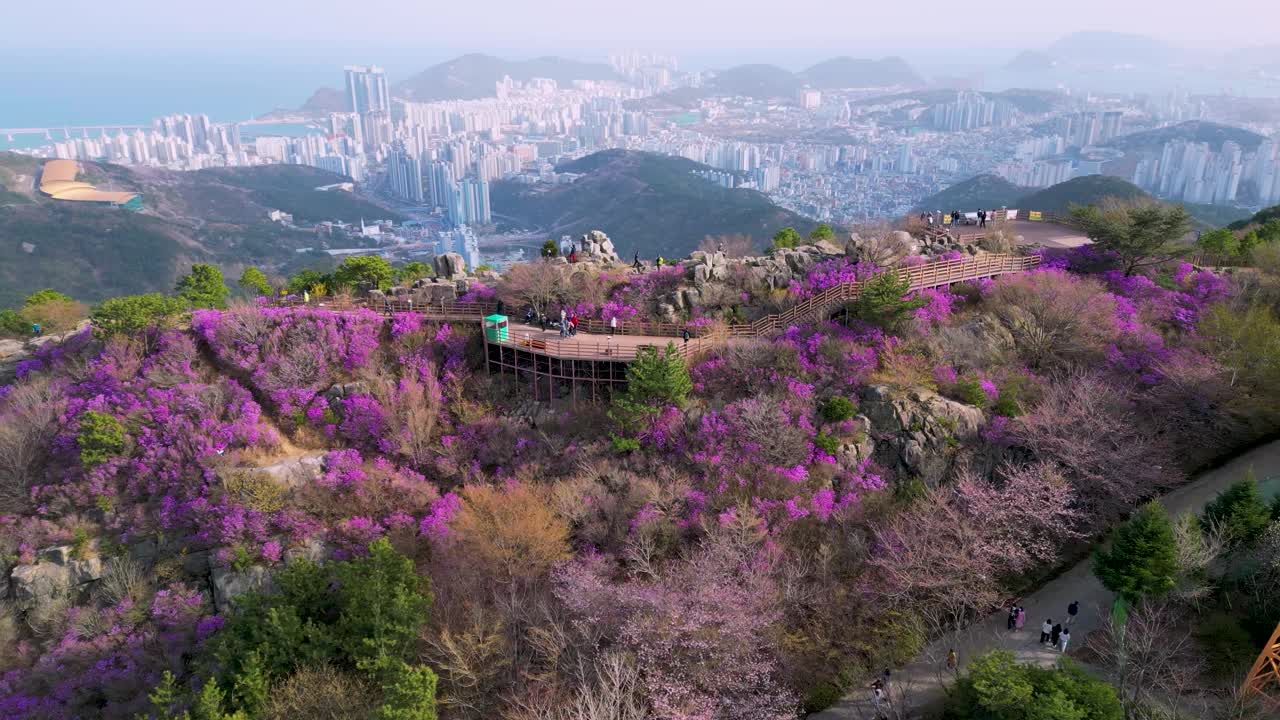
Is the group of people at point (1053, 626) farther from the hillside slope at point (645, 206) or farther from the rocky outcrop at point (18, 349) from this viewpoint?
the hillside slope at point (645, 206)

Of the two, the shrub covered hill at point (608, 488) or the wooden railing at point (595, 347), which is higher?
the wooden railing at point (595, 347)

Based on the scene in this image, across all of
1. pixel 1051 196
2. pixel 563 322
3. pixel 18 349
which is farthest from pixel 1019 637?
pixel 1051 196

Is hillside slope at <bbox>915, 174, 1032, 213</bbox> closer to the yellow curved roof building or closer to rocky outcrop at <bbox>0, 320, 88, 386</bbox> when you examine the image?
rocky outcrop at <bbox>0, 320, 88, 386</bbox>

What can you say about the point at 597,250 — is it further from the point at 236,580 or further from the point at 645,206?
the point at 645,206

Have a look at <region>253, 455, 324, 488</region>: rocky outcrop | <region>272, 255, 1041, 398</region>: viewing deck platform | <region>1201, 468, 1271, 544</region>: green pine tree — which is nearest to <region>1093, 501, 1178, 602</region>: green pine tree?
<region>1201, 468, 1271, 544</region>: green pine tree

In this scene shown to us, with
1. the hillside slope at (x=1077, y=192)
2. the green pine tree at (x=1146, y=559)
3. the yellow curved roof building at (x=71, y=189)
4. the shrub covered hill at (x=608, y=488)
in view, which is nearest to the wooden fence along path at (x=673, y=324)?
the shrub covered hill at (x=608, y=488)

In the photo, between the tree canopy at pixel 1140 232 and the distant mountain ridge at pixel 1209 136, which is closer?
the tree canopy at pixel 1140 232
